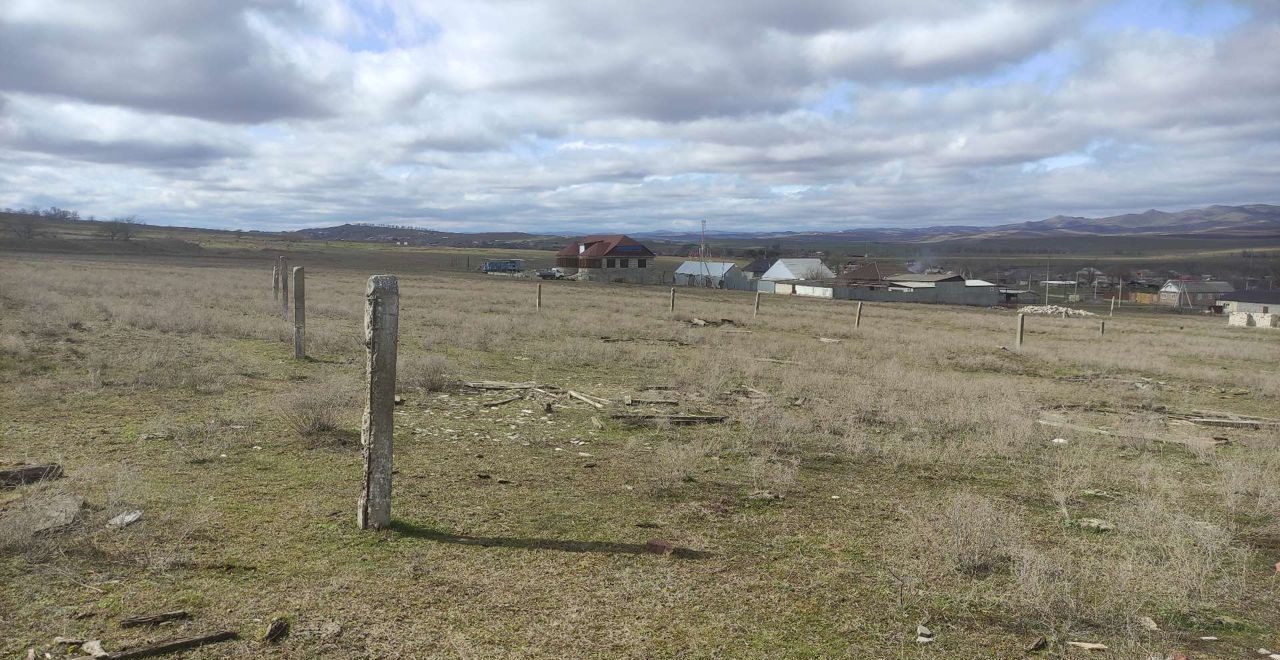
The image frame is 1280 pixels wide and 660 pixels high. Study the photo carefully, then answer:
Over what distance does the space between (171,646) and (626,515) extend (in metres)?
3.51

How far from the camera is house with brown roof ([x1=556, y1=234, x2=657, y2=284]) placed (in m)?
79.7

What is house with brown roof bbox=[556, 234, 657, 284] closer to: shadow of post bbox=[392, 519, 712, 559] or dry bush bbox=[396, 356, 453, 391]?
dry bush bbox=[396, 356, 453, 391]

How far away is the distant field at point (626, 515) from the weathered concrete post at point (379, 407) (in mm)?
226

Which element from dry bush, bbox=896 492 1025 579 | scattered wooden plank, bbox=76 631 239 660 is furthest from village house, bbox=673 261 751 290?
scattered wooden plank, bbox=76 631 239 660

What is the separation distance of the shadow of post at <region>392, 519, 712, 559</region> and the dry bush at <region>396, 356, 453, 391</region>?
610 centimetres

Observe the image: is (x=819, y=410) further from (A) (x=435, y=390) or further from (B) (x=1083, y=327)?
(B) (x=1083, y=327)

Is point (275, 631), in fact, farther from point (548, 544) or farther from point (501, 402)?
point (501, 402)

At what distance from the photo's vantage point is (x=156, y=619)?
13.8ft

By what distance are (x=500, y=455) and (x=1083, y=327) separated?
131 feet

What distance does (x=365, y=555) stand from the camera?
530cm

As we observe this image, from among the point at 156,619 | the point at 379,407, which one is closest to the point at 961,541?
the point at 379,407

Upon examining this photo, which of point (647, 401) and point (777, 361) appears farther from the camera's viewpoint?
point (777, 361)

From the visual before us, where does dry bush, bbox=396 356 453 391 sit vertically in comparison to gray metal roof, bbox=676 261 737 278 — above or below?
below

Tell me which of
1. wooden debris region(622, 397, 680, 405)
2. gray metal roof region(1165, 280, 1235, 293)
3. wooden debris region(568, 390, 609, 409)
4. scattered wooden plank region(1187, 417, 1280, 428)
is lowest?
scattered wooden plank region(1187, 417, 1280, 428)
